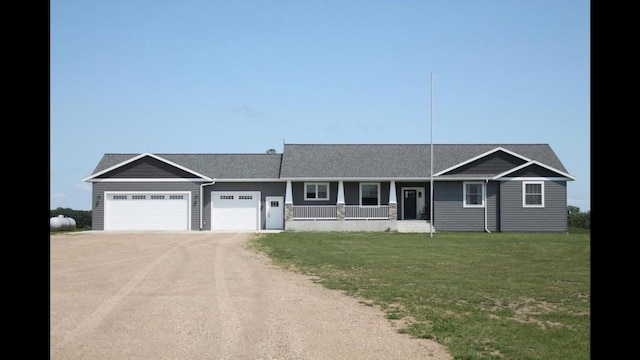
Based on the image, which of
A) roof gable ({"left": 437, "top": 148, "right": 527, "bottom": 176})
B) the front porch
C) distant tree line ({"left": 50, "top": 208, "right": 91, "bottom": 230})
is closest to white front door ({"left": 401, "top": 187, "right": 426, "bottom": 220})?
the front porch

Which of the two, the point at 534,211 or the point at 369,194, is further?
the point at 369,194

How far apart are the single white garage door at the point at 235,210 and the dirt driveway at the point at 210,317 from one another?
61.3 feet

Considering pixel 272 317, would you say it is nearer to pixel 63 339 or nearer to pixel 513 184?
pixel 63 339

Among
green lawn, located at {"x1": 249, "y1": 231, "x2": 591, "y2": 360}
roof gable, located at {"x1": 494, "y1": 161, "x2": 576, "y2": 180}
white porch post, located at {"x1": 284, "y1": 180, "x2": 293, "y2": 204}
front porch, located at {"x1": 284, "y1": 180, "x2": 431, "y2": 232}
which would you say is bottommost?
green lawn, located at {"x1": 249, "y1": 231, "x2": 591, "y2": 360}

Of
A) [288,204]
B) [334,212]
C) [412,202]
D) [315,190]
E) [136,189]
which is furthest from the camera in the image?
[412,202]

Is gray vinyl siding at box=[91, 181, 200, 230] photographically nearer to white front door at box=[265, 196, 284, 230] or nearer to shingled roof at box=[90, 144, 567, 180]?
shingled roof at box=[90, 144, 567, 180]

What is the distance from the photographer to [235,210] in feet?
121

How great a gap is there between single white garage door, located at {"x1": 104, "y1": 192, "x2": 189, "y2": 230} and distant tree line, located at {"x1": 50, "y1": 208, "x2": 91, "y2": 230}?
33.5ft

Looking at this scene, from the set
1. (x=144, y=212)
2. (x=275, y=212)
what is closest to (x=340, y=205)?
(x=275, y=212)

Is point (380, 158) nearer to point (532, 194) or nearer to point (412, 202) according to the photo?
point (412, 202)

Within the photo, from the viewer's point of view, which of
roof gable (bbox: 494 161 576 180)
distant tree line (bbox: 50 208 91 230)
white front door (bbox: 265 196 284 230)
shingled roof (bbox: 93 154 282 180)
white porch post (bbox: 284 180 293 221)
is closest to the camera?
roof gable (bbox: 494 161 576 180)

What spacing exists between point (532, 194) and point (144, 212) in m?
21.3

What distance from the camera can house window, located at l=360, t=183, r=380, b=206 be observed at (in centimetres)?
3719
